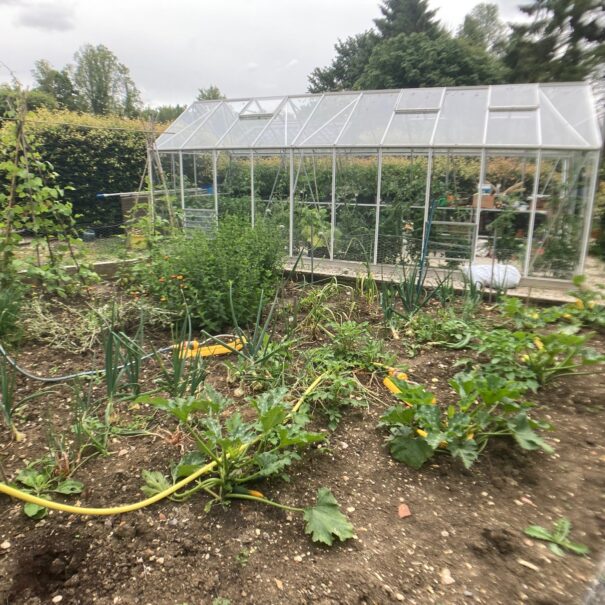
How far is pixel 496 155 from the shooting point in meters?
6.42

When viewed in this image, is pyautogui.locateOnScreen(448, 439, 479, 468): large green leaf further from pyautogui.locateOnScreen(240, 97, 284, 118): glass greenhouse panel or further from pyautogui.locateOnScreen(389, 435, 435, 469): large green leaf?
pyautogui.locateOnScreen(240, 97, 284, 118): glass greenhouse panel

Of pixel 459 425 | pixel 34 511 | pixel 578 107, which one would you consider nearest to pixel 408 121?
pixel 578 107

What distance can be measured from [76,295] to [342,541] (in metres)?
3.66

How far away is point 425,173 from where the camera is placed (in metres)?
6.85

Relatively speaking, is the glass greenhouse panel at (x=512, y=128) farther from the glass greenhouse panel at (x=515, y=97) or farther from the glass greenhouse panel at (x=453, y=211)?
the glass greenhouse panel at (x=453, y=211)

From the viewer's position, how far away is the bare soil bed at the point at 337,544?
150cm

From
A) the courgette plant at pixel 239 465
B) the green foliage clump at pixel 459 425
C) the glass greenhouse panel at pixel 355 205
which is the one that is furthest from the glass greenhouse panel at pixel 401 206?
the courgette plant at pixel 239 465

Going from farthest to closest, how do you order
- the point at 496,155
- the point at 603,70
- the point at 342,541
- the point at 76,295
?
1. the point at 603,70
2. the point at 496,155
3. the point at 76,295
4. the point at 342,541

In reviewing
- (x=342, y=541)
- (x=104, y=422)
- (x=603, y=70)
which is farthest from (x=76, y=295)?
(x=603, y=70)

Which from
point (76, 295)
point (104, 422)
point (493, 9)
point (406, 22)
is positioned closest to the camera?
point (104, 422)

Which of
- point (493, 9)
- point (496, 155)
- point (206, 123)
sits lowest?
point (496, 155)

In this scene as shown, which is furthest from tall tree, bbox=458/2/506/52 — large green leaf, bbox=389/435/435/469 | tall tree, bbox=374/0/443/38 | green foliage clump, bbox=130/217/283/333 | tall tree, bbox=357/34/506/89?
large green leaf, bbox=389/435/435/469

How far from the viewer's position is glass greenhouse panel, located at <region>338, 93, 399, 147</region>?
22.7 ft

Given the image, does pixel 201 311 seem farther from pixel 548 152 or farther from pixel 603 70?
pixel 603 70
